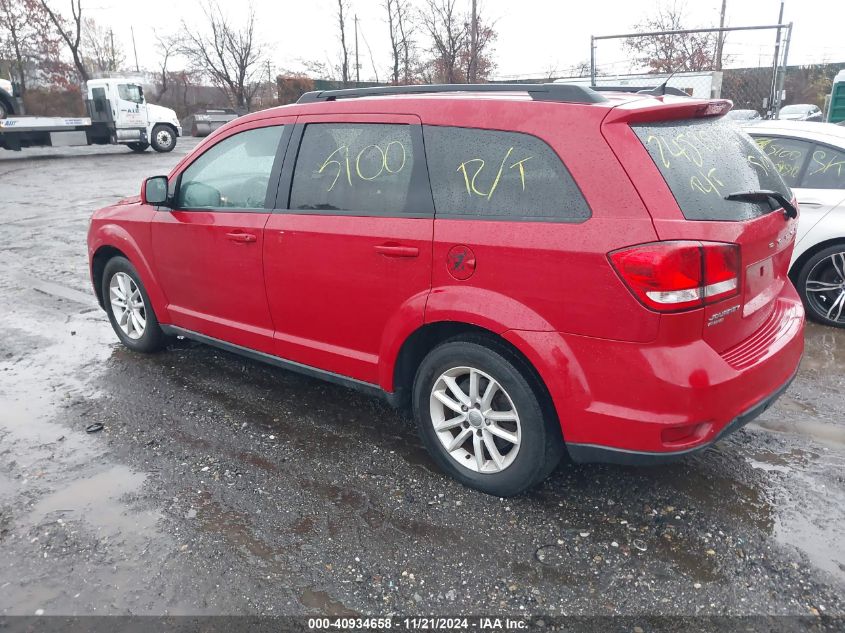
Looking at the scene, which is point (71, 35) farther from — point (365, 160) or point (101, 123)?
point (365, 160)

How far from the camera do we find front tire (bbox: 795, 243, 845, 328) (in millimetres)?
5039

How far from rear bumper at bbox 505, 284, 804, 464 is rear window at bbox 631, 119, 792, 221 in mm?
538

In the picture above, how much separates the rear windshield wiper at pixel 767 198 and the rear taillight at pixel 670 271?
1.15 ft

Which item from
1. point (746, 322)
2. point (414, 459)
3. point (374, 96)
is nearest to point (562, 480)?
point (414, 459)

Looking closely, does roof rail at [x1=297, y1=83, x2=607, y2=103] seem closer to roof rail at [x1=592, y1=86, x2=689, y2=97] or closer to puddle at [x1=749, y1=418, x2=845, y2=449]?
roof rail at [x1=592, y1=86, x2=689, y2=97]

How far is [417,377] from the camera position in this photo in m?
3.17

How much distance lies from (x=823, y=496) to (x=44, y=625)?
10.8 ft

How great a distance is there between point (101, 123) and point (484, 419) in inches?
1082

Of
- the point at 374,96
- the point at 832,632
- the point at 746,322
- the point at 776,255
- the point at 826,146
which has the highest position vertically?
the point at 374,96

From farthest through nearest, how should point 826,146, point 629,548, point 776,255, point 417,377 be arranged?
point 826,146 → point 417,377 → point 776,255 → point 629,548

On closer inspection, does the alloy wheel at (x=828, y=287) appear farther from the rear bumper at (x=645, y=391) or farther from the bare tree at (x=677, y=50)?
the bare tree at (x=677, y=50)

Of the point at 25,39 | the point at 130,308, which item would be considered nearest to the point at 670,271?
the point at 130,308

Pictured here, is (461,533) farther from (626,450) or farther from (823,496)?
(823,496)

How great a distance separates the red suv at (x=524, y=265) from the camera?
2.47 m
